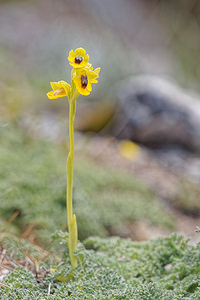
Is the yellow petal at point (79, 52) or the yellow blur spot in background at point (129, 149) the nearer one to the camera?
the yellow petal at point (79, 52)

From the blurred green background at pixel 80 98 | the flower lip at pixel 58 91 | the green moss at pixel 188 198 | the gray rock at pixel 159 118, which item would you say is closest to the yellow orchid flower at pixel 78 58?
the flower lip at pixel 58 91

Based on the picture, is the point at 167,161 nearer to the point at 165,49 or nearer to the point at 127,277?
the point at 127,277

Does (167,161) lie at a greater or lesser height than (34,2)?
lesser

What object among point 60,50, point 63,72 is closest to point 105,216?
point 63,72

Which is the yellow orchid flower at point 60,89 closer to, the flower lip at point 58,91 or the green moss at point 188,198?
the flower lip at point 58,91

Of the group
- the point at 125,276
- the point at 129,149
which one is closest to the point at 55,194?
the point at 125,276

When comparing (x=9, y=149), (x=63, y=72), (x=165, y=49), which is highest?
(x=165, y=49)

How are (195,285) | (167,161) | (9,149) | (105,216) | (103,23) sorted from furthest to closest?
(103,23) → (167,161) → (9,149) → (105,216) → (195,285)
